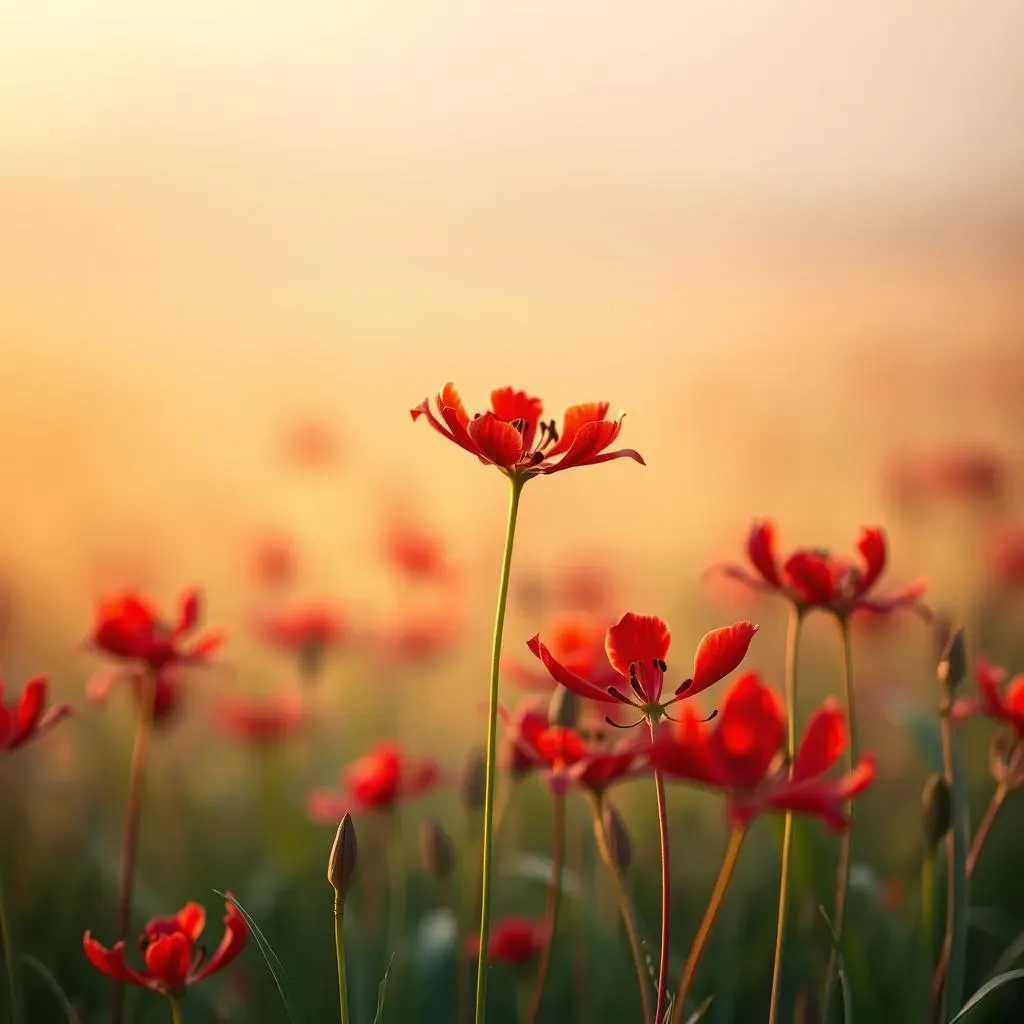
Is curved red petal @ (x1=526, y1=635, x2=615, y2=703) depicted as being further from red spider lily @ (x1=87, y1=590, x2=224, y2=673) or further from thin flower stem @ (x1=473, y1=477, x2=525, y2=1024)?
red spider lily @ (x1=87, y1=590, x2=224, y2=673)

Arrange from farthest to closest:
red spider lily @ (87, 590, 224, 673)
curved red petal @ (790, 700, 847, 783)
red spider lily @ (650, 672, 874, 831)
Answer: red spider lily @ (87, 590, 224, 673) → curved red petal @ (790, 700, 847, 783) → red spider lily @ (650, 672, 874, 831)

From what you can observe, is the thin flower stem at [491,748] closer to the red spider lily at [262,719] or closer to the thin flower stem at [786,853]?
the thin flower stem at [786,853]

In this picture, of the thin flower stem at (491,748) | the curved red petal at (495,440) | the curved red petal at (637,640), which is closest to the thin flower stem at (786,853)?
the curved red petal at (637,640)

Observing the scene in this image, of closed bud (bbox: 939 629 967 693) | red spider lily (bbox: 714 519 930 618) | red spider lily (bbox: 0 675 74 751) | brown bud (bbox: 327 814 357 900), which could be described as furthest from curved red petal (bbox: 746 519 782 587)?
red spider lily (bbox: 0 675 74 751)

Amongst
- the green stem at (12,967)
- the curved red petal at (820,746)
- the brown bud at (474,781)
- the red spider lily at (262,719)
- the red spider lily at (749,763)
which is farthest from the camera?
the red spider lily at (262,719)

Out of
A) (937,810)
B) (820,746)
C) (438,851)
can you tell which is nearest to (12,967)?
(438,851)

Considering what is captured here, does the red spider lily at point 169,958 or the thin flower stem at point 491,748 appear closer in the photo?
the thin flower stem at point 491,748
